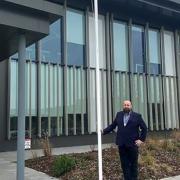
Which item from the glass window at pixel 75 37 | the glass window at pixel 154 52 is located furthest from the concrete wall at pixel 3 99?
the glass window at pixel 154 52

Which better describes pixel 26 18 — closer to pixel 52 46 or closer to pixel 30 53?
pixel 30 53

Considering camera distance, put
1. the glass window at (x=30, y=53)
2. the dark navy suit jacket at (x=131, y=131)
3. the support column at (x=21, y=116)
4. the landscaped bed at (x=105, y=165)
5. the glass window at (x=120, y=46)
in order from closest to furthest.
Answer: the dark navy suit jacket at (x=131, y=131)
the support column at (x=21, y=116)
the landscaped bed at (x=105, y=165)
the glass window at (x=30, y=53)
the glass window at (x=120, y=46)

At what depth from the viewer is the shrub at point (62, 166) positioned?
10.1m

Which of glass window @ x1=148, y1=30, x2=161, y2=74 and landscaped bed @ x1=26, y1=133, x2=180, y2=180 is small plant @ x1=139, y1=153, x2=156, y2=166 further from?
glass window @ x1=148, y1=30, x2=161, y2=74

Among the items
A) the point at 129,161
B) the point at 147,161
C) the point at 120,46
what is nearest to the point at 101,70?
the point at 120,46

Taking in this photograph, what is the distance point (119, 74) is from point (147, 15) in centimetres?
404

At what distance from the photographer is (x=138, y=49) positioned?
21344 millimetres

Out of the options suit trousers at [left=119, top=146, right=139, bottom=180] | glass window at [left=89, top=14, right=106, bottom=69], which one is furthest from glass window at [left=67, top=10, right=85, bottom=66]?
suit trousers at [left=119, top=146, right=139, bottom=180]

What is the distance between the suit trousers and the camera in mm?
8398

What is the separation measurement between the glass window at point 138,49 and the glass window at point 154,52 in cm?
61

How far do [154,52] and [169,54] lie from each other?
1.24 meters

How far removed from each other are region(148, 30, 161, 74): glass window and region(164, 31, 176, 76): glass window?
0.60 m

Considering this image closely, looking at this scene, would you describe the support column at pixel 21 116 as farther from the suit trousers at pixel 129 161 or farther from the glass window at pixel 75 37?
the glass window at pixel 75 37

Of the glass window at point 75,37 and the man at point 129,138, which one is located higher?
the glass window at point 75,37
